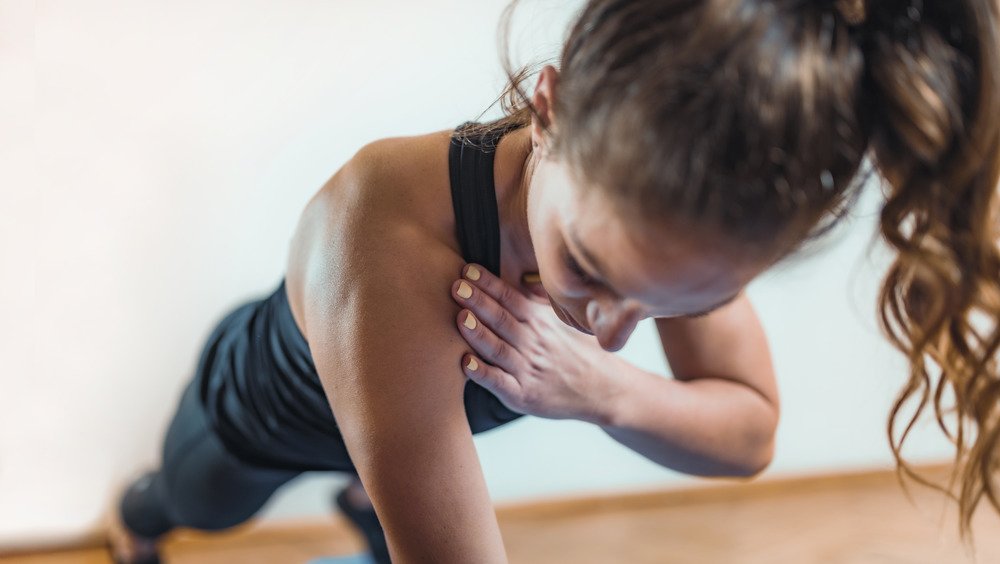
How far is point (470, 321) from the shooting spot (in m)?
0.89

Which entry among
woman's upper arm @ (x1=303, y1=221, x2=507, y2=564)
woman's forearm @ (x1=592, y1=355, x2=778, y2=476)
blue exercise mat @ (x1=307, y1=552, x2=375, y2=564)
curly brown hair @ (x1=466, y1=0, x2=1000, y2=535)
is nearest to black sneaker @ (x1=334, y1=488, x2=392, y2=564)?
blue exercise mat @ (x1=307, y1=552, x2=375, y2=564)

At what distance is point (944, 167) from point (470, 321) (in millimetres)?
431

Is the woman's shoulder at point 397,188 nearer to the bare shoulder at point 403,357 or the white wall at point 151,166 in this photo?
the bare shoulder at point 403,357

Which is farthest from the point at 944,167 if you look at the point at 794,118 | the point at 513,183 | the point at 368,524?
the point at 368,524

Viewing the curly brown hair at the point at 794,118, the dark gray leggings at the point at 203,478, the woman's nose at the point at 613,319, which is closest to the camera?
the curly brown hair at the point at 794,118

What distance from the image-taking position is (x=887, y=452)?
2.09 meters

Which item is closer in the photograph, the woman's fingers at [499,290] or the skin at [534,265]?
the skin at [534,265]

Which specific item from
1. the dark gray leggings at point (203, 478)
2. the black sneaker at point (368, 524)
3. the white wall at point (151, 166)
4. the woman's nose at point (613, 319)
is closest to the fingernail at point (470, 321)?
the woman's nose at point (613, 319)

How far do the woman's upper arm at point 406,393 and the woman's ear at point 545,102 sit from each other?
16cm

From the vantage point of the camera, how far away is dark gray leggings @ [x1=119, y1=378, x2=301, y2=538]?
4.12 feet

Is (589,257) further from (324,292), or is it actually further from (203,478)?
(203,478)

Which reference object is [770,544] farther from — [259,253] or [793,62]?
[793,62]

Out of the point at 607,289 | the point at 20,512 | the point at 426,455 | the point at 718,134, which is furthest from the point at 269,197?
the point at 718,134

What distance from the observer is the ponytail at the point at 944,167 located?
69 cm
